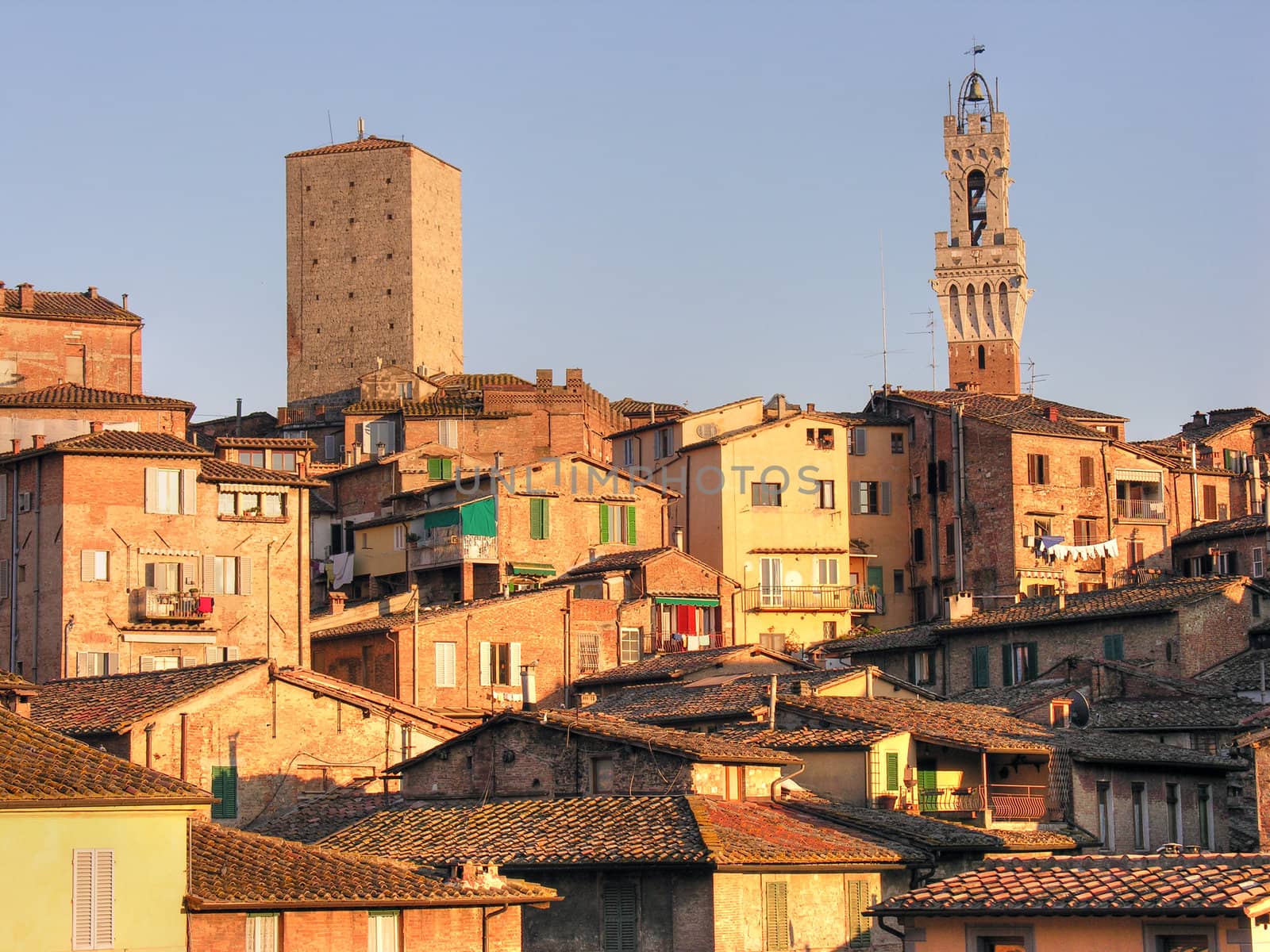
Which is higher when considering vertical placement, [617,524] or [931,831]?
[617,524]

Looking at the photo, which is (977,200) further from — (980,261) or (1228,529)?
(1228,529)

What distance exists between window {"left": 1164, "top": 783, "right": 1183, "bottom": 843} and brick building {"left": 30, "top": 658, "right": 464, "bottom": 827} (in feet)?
48.4

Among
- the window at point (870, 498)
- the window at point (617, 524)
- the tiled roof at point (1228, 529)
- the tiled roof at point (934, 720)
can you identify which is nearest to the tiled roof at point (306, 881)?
the tiled roof at point (934, 720)

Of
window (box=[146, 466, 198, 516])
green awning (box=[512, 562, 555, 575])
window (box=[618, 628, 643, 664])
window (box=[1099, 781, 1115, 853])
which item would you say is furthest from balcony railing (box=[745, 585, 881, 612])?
window (box=[1099, 781, 1115, 853])

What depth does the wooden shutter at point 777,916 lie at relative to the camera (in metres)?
35.1

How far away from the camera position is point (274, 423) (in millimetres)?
99375

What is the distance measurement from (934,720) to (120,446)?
24.2m

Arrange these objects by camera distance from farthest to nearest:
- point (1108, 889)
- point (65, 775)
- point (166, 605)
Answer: point (166, 605) → point (1108, 889) → point (65, 775)

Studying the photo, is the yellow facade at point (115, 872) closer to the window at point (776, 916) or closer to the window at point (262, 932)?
the window at point (262, 932)

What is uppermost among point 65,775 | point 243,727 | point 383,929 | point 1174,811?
point 243,727

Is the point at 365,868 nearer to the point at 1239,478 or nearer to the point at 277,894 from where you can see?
the point at 277,894

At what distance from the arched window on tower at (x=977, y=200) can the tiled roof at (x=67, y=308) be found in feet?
197

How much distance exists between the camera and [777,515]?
7594 cm

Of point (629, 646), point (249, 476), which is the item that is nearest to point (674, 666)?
point (629, 646)
